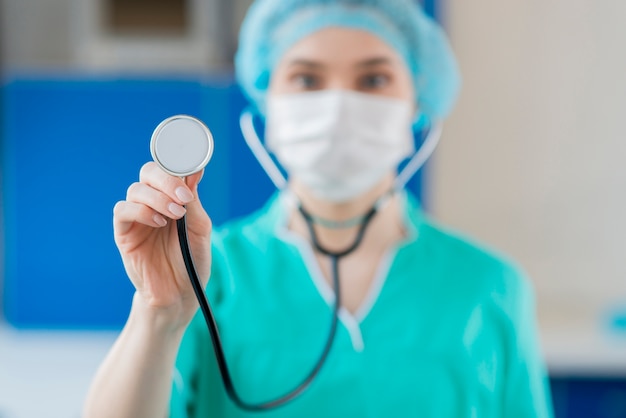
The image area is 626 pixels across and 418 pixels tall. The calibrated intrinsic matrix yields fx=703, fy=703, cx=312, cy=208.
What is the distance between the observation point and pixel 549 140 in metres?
2.21

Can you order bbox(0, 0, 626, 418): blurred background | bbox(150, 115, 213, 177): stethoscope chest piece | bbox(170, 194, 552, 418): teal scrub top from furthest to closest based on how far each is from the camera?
bbox(0, 0, 626, 418): blurred background
bbox(170, 194, 552, 418): teal scrub top
bbox(150, 115, 213, 177): stethoscope chest piece

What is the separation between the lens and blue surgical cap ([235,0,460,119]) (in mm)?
979

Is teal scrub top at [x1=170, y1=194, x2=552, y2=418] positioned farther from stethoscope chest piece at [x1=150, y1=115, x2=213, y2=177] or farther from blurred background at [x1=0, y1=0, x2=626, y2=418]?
blurred background at [x1=0, y1=0, x2=626, y2=418]

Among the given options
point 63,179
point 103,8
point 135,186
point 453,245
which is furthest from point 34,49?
point 135,186

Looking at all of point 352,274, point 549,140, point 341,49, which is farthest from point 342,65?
point 549,140

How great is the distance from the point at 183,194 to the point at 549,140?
75.8 inches

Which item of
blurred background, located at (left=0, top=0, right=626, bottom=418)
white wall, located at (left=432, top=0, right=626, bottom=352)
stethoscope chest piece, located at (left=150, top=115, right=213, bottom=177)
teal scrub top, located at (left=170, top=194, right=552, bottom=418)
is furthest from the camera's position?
white wall, located at (left=432, top=0, right=626, bottom=352)

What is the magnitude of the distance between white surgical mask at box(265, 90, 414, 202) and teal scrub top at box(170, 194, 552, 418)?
112mm

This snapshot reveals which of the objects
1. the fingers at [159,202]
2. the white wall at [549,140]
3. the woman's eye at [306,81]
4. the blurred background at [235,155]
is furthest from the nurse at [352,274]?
the white wall at [549,140]

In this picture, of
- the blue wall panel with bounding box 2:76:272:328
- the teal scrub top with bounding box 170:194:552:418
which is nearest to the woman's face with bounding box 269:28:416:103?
the teal scrub top with bounding box 170:194:552:418

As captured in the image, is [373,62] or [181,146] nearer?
[181,146]

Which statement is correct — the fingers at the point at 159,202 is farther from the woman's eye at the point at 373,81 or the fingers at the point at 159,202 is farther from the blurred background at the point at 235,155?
the blurred background at the point at 235,155

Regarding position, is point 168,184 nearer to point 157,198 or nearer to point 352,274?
point 157,198

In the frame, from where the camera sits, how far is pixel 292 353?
92 cm
